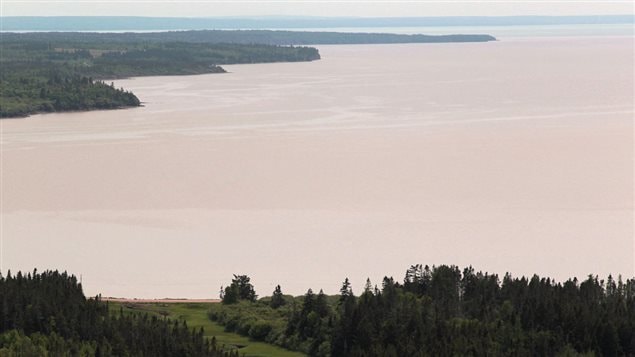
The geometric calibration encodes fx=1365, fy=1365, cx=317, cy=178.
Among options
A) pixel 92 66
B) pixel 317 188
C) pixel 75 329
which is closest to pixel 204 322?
pixel 75 329

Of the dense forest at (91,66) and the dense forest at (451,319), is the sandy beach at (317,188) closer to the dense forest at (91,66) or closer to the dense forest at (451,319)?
the dense forest at (91,66)

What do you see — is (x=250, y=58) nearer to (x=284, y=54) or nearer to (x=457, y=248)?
(x=284, y=54)

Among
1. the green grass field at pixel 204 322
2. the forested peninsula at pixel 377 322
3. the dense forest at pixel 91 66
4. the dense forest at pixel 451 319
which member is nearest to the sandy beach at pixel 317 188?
the green grass field at pixel 204 322

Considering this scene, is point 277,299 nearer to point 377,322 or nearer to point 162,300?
point 162,300

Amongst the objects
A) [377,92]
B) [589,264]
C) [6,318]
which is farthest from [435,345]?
[377,92]

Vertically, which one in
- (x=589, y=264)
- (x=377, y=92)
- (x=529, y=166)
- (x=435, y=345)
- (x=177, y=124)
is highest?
(x=377, y=92)

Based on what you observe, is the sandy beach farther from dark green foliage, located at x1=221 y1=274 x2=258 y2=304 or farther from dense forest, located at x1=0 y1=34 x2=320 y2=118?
dense forest, located at x1=0 y1=34 x2=320 y2=118
